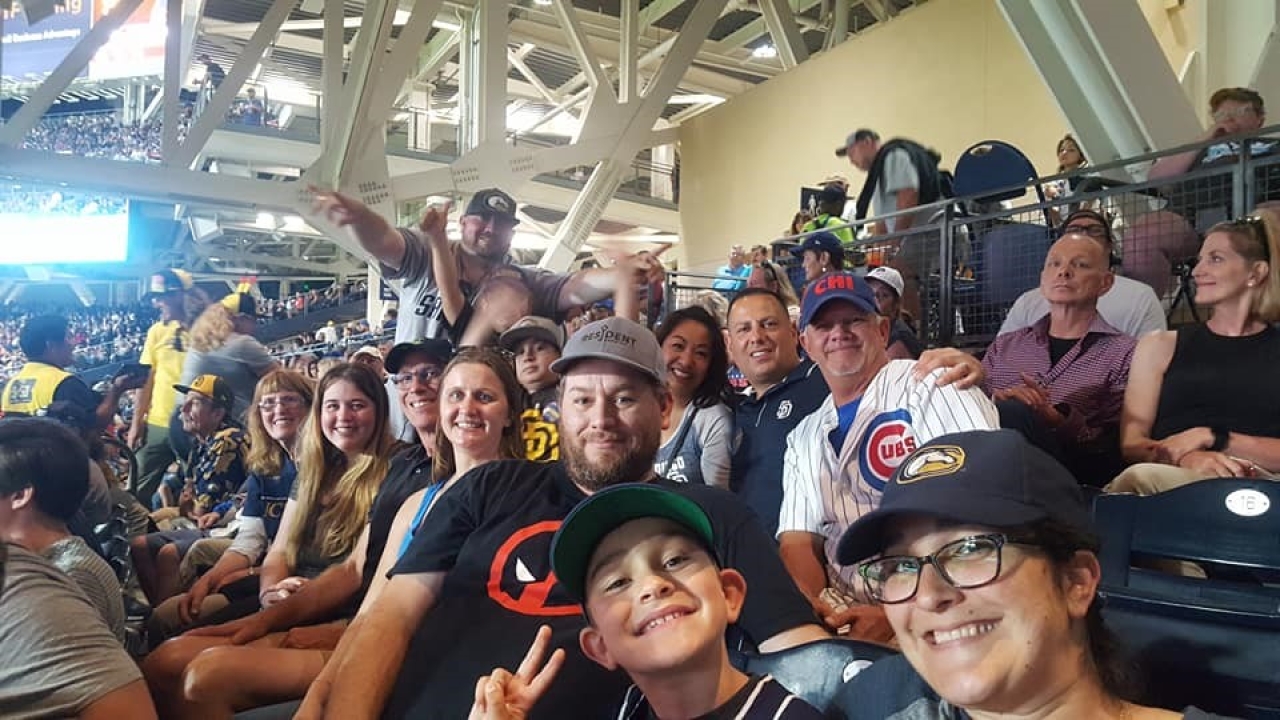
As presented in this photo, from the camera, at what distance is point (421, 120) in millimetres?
14656

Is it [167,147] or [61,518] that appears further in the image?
[167,147]

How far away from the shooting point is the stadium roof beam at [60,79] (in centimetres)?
756

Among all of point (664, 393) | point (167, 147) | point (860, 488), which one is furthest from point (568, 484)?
point (167, 147)

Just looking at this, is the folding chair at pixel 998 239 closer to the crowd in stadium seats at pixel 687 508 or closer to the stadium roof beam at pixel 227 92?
the crowd in stadium seats at pixel 687 508

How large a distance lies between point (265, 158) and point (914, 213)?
33.7ft

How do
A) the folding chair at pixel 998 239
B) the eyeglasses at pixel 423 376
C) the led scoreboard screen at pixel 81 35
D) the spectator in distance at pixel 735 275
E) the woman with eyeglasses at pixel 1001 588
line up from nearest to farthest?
the woman with eyeglasses at pixel 1001 588, the eyeglasses at pixel 423 376, the folding chair at pixel 998 239, the spectator in distance at pixel 735 275, the led scoreboard screen at pixel 81 35

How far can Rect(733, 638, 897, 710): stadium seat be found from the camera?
1269 mm

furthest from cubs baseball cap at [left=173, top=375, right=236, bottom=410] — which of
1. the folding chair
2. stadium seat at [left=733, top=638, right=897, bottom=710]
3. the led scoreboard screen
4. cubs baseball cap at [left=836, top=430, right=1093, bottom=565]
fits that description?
the led scoreboard screen

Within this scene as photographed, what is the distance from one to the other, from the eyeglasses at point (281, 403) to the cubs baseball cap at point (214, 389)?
138cm

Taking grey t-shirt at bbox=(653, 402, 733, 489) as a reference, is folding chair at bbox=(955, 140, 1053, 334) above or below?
above

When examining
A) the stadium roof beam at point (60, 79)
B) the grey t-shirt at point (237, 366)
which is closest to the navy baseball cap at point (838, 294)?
the grey t-shirt at point (237, 366)

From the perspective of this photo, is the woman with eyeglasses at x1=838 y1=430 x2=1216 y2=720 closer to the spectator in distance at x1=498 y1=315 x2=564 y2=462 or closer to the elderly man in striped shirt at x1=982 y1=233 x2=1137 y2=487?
the elderly man in striped shirt at x1=982 y1=233 x2=1137 y2=487

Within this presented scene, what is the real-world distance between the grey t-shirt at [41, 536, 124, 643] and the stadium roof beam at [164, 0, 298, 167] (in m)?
6.94

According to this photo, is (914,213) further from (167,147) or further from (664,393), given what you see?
(167,147)
